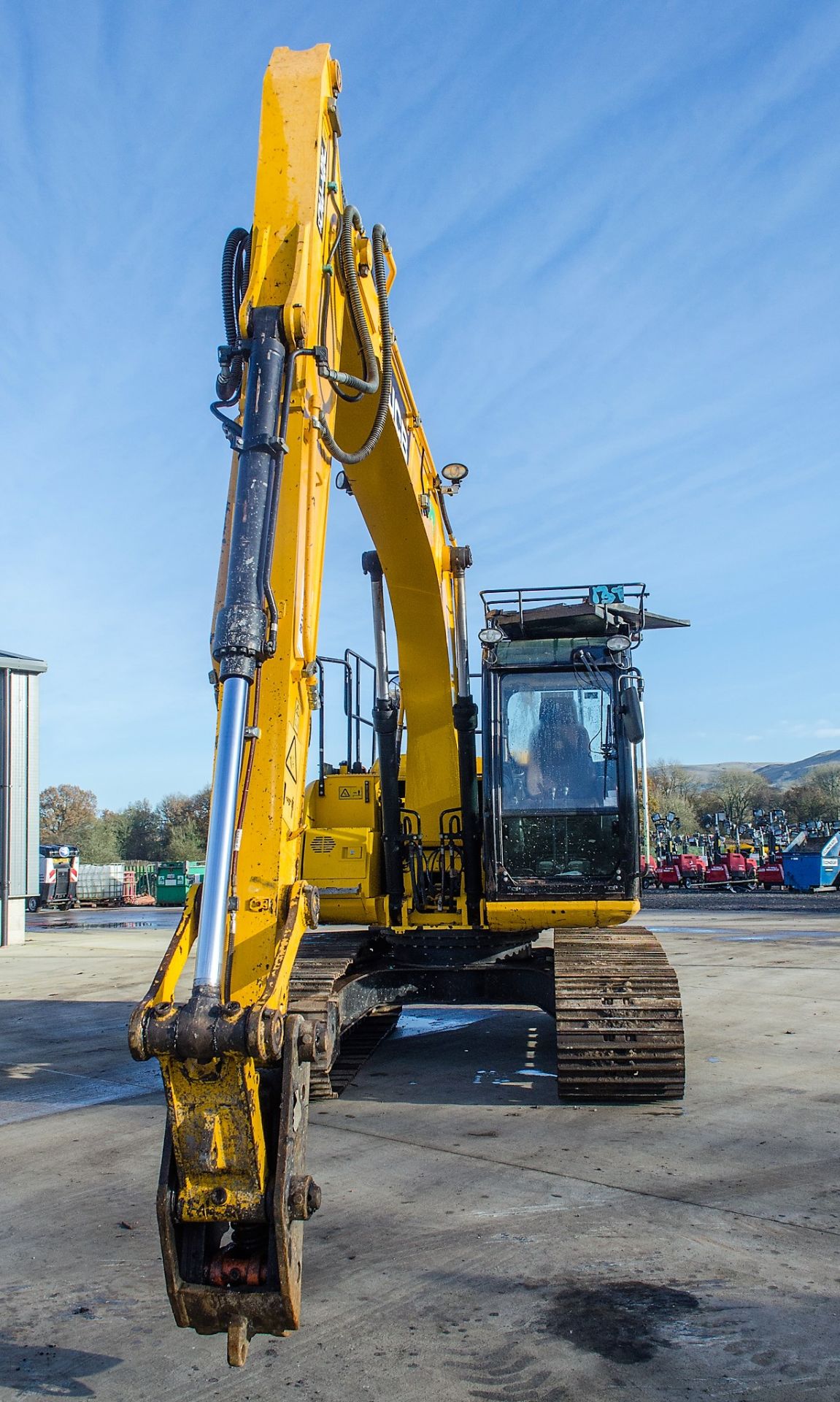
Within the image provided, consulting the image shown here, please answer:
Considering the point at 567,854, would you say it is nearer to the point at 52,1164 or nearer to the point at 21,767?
the point at 52,1164

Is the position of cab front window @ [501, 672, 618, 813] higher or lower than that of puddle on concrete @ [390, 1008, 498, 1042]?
higher

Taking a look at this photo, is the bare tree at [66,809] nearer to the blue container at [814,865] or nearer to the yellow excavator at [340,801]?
the blue container at [814,865]

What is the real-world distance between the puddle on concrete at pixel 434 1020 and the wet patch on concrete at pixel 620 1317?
5.29 m

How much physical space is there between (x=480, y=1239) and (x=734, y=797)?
8032 cm

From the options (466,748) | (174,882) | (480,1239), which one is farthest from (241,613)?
(174,882)

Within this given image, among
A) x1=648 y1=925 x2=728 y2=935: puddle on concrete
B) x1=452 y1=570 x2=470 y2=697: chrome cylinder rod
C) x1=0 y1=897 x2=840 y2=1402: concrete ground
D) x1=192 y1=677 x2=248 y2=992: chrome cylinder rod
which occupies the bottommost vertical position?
x1=648 y1=925 x2=728 y2=935: puddle on concrete

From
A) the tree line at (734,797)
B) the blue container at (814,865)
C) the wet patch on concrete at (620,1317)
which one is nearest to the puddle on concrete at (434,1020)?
the wet patch on concrete at (620,1317)

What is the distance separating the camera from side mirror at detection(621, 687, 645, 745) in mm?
7055

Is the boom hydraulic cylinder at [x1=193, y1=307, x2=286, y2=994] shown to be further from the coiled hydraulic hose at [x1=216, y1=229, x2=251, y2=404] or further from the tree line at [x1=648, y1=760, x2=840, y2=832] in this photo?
the tree line at [x1=648, y1=760, x2=840, y2=832]

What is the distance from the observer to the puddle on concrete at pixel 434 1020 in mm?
9205

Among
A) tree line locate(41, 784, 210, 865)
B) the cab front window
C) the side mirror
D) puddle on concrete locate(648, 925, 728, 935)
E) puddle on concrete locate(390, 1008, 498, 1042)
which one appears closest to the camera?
the side mirror

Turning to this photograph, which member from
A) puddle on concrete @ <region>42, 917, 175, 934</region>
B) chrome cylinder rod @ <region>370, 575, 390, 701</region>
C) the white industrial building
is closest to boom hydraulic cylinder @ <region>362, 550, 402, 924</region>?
chrome cylinder rod @ <region>370, 575, 390, 701</region>

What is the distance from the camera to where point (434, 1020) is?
988 centimetres

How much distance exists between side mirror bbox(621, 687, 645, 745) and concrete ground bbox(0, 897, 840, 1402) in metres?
2.30
